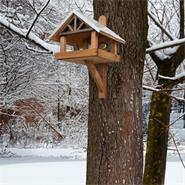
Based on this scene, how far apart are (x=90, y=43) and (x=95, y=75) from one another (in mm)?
195

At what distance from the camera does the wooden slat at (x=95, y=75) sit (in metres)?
2.10

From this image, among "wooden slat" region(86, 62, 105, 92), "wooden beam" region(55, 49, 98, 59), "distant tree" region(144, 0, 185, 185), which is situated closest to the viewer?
"wooden beam" region(55, 49, 98, 59)

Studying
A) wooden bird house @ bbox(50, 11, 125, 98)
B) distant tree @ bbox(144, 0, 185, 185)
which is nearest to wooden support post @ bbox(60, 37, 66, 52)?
wooden bird house @ bbox(50, 11, 125, 98)

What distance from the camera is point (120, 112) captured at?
2.21 m

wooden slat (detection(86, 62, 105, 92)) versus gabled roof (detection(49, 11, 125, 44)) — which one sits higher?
gabled roof (detection(49, 11, 125, 44))

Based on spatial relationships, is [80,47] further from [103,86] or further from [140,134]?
[140,134]

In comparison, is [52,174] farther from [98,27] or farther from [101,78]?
[98,27]

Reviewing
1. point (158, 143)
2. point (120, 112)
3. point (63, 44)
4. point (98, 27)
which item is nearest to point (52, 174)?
point (158, 143)

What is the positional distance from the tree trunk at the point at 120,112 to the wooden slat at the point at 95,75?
0.05 m

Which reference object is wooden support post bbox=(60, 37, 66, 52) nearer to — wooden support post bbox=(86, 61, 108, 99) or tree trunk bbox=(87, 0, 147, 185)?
wooden support post bbox=(86, 61, 108, 99)

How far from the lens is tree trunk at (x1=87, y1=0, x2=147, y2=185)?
220 cm

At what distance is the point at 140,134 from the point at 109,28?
621 millimetres

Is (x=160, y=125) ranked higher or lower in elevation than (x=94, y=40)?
A: lower

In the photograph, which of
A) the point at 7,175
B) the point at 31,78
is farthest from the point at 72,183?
the point at 31,78
